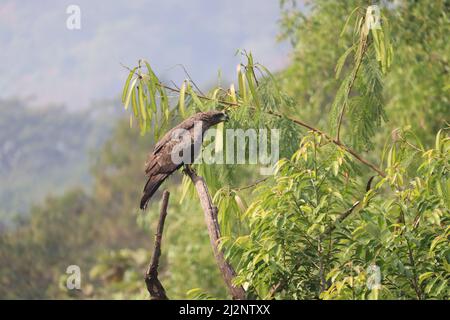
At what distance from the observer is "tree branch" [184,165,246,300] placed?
4051 mm

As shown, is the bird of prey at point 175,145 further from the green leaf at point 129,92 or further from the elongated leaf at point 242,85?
the green leaf at point 129,92

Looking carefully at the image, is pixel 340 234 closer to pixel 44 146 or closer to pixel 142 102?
pixel 142 102

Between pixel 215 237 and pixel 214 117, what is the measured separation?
24.5 inches

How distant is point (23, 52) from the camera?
53344 mm

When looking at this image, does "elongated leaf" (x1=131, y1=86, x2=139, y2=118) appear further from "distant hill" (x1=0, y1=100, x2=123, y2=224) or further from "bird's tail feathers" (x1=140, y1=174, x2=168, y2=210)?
"distant hill" (x1=0, y1=100, x2=123, y2=224)

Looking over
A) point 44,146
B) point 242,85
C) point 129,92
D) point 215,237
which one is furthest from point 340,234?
point 44,146

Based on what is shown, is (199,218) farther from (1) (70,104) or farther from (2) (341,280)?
(1) (70,104)

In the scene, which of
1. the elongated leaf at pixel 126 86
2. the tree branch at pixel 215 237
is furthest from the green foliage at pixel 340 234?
the elongated leaf at pixel 126 86

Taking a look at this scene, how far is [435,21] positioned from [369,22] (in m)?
4.66

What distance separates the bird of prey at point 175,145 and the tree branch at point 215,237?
0.52ft

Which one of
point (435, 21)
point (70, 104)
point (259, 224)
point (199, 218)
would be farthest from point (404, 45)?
point (70, 104)

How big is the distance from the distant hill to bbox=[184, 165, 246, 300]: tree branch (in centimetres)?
3340

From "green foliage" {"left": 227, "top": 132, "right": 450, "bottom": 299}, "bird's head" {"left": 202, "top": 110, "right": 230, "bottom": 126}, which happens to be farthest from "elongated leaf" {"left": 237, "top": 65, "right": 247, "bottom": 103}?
"green foliage" {"left": 227, "top": 132, "right": 450, "bottom": 299}

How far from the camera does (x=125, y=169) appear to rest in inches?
1152
